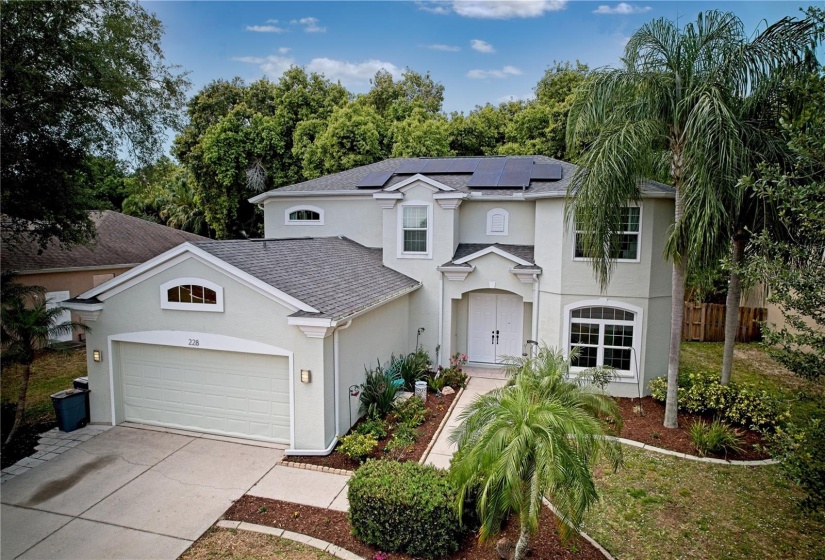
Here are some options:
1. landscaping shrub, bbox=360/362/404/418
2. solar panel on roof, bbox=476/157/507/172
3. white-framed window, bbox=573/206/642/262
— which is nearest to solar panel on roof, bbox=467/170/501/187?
solar panel on roof, bbox=476/157/507/172

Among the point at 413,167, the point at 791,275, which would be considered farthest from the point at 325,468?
the point at 413,167

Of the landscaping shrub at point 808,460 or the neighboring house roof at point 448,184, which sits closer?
the landscaping shrub at point 808,460

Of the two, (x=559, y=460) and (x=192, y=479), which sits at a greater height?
(x=559, y=460)

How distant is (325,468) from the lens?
8844 mm

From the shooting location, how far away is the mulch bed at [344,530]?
6414mm

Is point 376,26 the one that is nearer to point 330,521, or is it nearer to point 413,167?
point 413,167

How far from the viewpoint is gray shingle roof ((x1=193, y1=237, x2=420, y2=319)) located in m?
9.63

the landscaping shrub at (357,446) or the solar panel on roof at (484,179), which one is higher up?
→ the solar panel on roof at (484,179)

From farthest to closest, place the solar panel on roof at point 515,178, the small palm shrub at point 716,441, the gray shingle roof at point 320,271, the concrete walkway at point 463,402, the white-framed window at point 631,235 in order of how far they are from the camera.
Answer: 1. the solar panel on roof at point 515,178
2. the white-framed window at point 631,235
3. the gray shingle roof at point 320,271
4. the small palm shrub at point 716,441
5. the concrete walkway at point 463,402

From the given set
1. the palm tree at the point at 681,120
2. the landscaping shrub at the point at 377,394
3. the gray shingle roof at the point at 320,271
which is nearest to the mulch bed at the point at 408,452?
the landscaping shrub at the point at 377,394

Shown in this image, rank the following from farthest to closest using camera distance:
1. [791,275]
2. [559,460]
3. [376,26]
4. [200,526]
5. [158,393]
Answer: [376,26]
[158,393]
[200,526]
[791,275]
[559,460]

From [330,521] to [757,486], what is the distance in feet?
24.8

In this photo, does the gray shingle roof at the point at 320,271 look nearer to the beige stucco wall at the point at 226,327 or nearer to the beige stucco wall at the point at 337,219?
the beige stucco wall at the point at 226,327

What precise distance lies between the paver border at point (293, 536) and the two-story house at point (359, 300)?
7.24 ft
